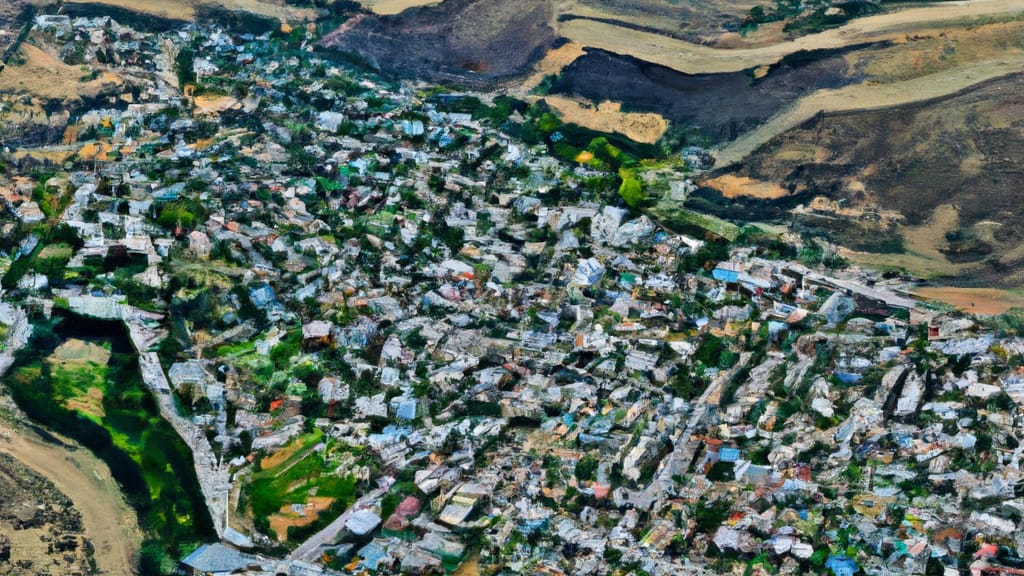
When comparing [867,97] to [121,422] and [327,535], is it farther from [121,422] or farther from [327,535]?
[121,422]

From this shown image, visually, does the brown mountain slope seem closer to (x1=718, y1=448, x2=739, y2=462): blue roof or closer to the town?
the town

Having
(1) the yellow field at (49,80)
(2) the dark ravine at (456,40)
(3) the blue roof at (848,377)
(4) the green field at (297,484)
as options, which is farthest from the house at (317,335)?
(1) the yellow field at (49,80)

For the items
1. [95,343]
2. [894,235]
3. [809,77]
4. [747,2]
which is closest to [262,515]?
[95,343]

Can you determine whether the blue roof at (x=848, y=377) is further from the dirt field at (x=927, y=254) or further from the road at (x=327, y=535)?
the road at (x=327, y=535)

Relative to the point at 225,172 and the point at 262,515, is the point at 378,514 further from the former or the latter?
the point at 225,172

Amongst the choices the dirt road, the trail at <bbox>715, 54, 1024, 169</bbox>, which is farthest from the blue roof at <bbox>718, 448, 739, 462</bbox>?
the trail at <bbox>715, 54, 1024, 169</bbox>

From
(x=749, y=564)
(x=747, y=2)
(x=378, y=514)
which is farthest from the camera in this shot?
(x=747, y=2)

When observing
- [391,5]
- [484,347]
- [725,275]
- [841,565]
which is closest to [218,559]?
[484,347]
